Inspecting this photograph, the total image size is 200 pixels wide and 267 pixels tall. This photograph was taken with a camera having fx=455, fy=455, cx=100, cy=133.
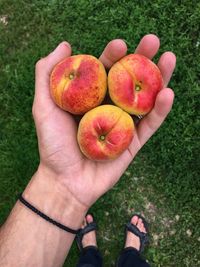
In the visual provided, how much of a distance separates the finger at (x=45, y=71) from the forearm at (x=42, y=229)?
0.49m

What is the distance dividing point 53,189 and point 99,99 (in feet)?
2.05

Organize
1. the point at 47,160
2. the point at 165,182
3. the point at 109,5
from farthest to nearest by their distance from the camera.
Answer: the point at 109,5 → the point at 165,182 → the point at 47,160

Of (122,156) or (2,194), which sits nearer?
(122,156)

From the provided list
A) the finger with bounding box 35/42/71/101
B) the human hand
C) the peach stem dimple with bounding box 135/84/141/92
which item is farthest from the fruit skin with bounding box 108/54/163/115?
the finger with bounding box 35/42/71/101

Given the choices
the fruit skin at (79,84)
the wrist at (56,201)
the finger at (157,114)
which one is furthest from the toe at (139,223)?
the fruit skin at (79,84)

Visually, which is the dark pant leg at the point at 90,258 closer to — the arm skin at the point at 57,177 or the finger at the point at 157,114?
the arm skin at the point at 57,177

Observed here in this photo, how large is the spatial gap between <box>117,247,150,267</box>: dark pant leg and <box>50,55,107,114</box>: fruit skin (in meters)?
1.49

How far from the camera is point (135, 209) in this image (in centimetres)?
365

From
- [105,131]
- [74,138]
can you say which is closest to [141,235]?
[74,138]

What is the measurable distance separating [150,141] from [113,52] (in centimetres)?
113

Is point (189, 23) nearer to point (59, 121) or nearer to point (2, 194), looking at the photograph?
point (59, 121)

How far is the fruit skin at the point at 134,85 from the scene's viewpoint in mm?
2438

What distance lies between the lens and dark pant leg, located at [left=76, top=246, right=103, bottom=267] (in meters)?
3.46

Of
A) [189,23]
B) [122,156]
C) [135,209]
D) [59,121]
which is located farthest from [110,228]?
[189,23]
